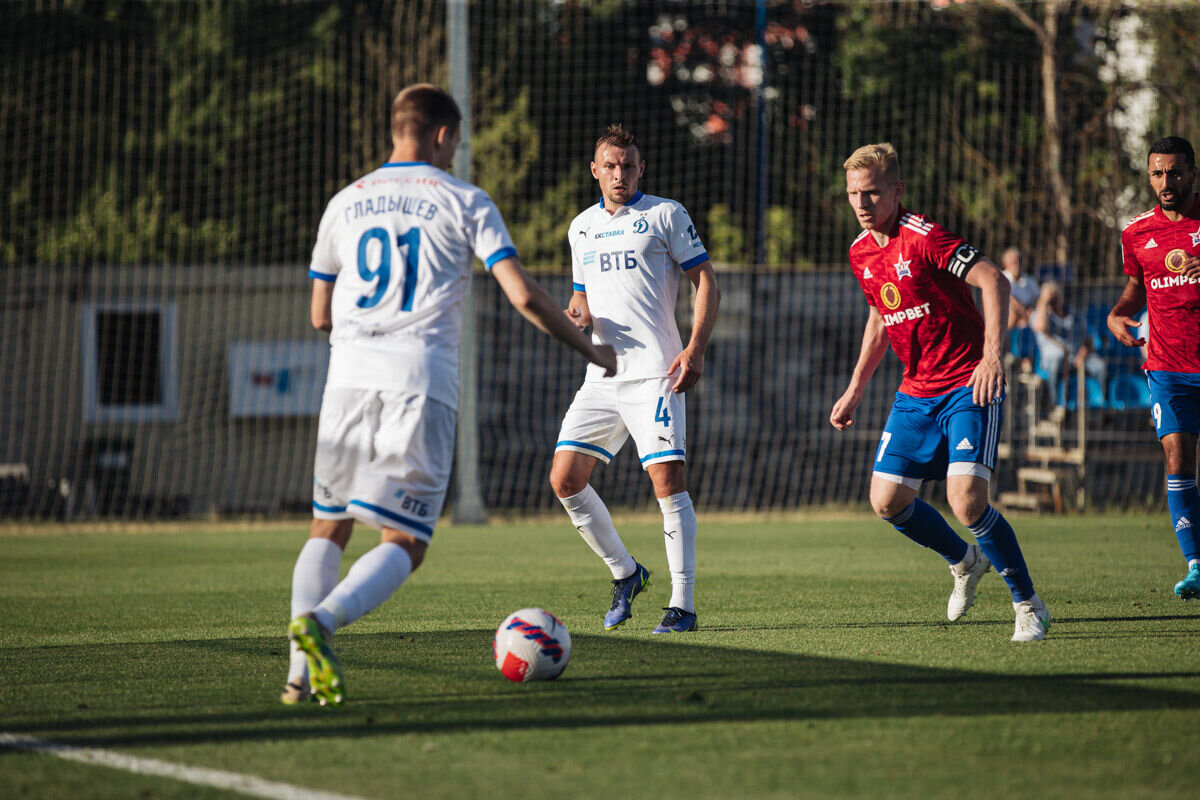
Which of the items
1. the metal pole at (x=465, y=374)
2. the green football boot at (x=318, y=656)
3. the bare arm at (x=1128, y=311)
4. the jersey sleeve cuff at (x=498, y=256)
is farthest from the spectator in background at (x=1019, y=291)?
the green football boot at (x=318, y=656)

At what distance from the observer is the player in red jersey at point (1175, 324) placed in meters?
7.26

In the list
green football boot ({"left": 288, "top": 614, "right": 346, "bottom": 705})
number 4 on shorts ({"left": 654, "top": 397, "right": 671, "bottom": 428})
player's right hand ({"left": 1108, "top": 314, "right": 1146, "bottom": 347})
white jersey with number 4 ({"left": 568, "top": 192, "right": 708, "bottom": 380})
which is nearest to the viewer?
green football boot ({"left": 288, "top": 614, "right": 346, "bottom": 705})

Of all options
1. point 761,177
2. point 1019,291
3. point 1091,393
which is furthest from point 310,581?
point 761,177

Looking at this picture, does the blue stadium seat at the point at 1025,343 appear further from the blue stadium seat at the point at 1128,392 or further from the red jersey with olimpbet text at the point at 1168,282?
the red jersey with olimpbet text at the point at 1168,282

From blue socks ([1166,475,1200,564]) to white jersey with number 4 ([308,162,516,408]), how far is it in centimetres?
466

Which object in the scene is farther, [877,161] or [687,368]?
[687,368]

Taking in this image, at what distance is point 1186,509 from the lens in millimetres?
7305

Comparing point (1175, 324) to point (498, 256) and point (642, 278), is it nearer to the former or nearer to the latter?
point (642, 278)

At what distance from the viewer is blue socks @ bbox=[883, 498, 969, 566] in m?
6.27

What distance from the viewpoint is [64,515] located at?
1684cm

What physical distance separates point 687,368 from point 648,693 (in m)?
2.05

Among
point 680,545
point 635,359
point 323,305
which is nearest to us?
point 323,305

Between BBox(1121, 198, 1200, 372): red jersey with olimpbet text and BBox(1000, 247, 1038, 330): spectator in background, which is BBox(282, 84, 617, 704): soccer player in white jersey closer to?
BBox(1121, 198, 1200, 372): red jersey with olimpbet text

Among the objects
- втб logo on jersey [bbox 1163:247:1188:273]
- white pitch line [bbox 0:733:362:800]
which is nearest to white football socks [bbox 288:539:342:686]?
white pitch line [bbox 0:733:362:800]
